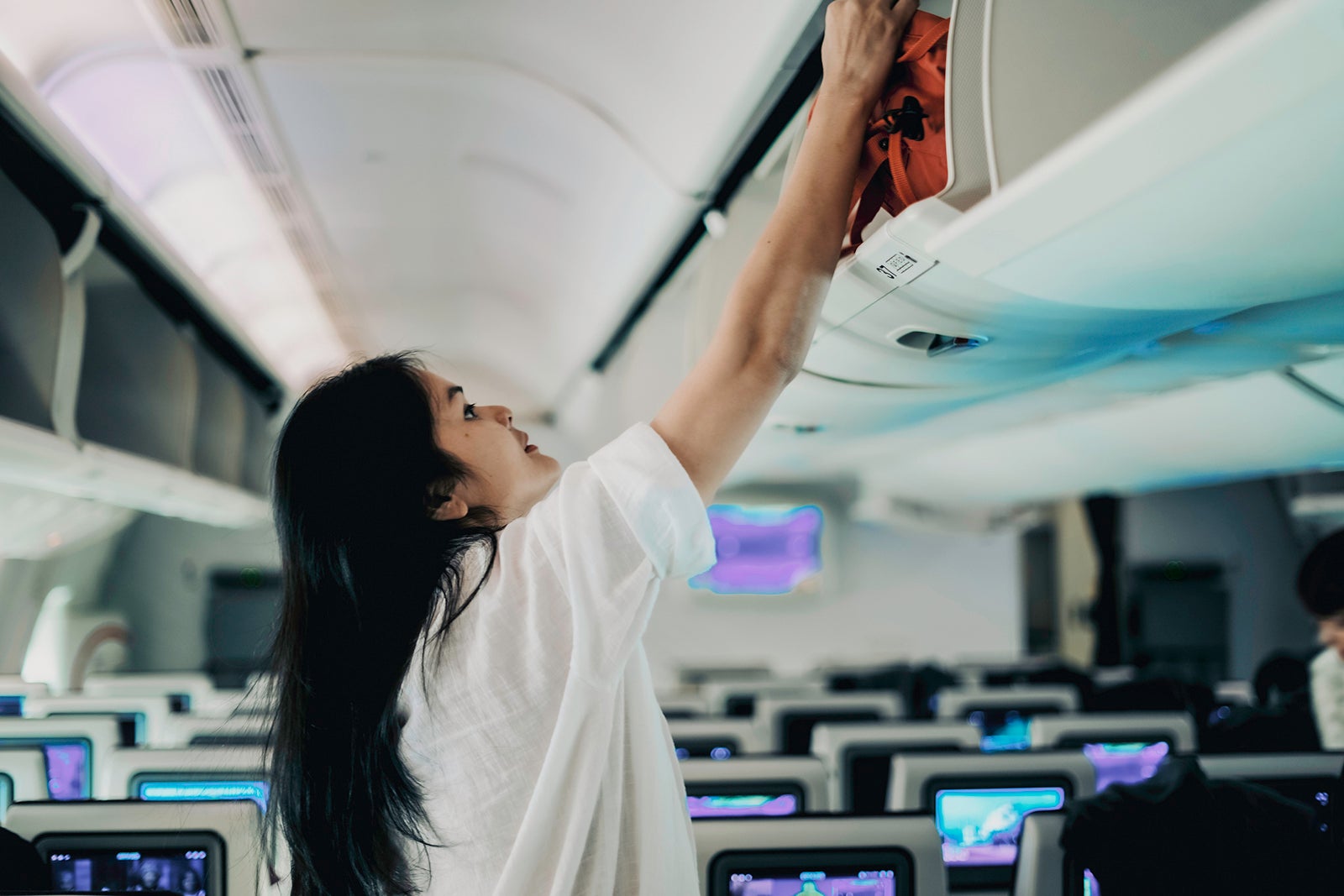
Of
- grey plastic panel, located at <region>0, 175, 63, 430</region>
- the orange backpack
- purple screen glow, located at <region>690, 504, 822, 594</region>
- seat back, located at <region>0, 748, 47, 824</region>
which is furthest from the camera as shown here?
purple screen glow, located at <region>690, 504, 822, 594</region>

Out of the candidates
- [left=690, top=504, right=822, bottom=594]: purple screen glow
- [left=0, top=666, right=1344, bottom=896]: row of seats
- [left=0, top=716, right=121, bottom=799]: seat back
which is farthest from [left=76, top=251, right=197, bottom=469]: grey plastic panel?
[left=690, top=504, right=822, bottom=594]: purple screen glow

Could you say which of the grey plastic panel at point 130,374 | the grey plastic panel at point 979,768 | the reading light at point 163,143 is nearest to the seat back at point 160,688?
the grey plastic panel at point 130,374

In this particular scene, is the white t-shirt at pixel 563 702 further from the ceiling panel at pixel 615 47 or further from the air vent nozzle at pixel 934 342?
the ceiling panel at pixel 615 47

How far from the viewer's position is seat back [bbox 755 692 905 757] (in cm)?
439

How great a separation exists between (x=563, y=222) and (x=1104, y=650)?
22.8 feet

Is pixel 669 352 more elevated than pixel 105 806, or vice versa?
pixel 669 352

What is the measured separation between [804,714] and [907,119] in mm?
3264

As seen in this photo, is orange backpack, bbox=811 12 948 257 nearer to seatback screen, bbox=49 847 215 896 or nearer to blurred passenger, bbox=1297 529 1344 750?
seatback screen, bbox=49 847 215 896

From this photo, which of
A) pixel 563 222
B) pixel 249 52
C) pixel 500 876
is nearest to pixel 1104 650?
pixel 563 222

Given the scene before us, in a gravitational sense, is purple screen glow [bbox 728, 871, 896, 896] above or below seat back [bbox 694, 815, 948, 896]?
below

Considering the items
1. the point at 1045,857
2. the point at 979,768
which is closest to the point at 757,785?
the point at 979,768

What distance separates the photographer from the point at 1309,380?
3.76 meters

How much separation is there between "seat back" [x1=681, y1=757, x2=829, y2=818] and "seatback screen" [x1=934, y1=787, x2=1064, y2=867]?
366 mm

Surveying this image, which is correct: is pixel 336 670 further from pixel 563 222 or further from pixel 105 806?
pixel 563 222
